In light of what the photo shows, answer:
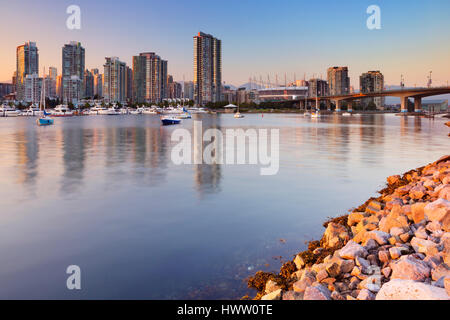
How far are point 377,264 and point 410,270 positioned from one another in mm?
953

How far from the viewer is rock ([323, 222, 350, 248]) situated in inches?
392

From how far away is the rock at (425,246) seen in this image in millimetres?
8086

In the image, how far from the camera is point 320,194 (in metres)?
17.8

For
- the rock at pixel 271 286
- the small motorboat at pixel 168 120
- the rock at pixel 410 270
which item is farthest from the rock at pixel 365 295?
the small motorboat at pixel 168 120

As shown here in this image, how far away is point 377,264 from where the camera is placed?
8109 millimetres

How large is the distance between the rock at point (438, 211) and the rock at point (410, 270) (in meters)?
2.56

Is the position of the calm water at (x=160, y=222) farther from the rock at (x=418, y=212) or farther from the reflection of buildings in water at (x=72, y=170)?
the rock at (x=418, y=212)

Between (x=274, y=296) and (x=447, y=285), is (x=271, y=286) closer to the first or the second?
(x=274, y=296)

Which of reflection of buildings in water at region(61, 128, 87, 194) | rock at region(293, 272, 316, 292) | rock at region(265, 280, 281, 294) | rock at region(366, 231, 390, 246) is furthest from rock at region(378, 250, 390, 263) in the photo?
reflection of buildings in water at region(61, 128, 87, 194)

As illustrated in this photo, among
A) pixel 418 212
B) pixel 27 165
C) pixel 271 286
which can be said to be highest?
pixel 27 165

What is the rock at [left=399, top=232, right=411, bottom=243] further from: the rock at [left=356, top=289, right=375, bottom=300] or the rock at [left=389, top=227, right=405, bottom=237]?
the rock at [left=356, top=289, right=375, bottom=300]

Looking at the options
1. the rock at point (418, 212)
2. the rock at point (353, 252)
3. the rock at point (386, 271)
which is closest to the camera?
the rock at point (386, 271)

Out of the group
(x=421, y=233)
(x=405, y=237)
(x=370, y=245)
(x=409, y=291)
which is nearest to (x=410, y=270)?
(x=409, y=291)
